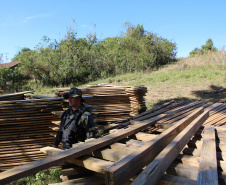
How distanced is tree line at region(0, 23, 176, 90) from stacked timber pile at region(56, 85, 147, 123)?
12108mm

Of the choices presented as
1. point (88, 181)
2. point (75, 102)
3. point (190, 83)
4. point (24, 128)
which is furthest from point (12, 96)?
point (190, 83)

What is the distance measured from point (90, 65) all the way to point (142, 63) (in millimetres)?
5760

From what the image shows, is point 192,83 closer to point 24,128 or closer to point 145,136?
point 24,128

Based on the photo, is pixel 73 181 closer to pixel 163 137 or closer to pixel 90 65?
pixel 163 137

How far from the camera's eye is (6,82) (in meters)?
15.8

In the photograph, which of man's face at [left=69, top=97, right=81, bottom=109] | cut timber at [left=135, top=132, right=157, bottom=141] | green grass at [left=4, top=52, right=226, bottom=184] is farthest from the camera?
green grass at [left=4, top=52, right=226, bottom=184]

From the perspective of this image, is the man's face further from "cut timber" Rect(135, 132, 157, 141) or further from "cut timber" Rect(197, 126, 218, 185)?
"cut timber" Rect(197, 126, 218, 185)

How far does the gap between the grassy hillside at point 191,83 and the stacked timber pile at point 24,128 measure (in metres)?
4.47

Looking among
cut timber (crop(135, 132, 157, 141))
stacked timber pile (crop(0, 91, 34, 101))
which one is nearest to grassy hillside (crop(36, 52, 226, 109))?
Answer: stacked timber pile (crop(0, 91, 34, 101))

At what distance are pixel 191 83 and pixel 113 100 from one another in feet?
→ 24.7

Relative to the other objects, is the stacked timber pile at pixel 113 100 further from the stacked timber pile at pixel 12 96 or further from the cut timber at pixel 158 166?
the cut timber at pixel 158 166

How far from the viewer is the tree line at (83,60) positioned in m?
17.1

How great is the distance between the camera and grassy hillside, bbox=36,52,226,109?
354 inches

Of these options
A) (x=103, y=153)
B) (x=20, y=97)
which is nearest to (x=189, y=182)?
(x=103, y=153)
